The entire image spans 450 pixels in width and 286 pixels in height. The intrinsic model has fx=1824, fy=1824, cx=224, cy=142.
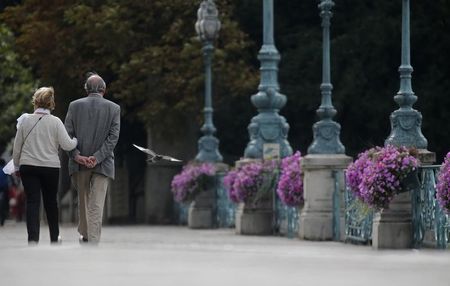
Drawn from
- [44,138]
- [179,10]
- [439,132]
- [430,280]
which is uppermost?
[179,10]

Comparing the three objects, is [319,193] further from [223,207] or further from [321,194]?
[223,207]

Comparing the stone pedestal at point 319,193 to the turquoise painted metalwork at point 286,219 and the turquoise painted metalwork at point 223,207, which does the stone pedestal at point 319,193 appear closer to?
the turquoise painted metalwork at point 286,219

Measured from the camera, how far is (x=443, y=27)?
4319 centimetres

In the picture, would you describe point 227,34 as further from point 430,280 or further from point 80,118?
point 430,280

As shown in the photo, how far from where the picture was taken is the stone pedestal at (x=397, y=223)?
21.0 meters

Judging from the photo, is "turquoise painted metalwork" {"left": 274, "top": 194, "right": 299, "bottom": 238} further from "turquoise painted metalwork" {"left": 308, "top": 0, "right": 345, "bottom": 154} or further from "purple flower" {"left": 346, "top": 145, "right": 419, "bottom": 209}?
"purple flower" {"left": 346, "top": 145, "right": 419, "bottom": 209}

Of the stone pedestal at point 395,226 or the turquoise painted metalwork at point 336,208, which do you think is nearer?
the stone pedestal at point 395,226

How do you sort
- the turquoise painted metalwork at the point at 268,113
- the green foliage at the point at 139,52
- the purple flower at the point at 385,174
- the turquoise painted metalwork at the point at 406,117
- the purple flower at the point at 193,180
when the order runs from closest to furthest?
the purple flower at the point at 385,174
the turquoise painted metalwork at the point at 406,117
the turquoise painted metalwork at the point at 268,113
the purple flower at the point at 193,180
the green foliage at the point at 139,52

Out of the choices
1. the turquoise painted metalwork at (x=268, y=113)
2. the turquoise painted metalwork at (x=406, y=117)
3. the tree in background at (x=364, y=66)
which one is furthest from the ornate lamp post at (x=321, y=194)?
the tree in background at (x=364, y=66)

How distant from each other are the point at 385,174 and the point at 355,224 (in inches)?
105

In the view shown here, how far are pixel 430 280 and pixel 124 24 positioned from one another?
102 ft

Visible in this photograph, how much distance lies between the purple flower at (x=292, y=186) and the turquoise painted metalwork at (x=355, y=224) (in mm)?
1764

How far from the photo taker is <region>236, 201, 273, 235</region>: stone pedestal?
93.7 feet

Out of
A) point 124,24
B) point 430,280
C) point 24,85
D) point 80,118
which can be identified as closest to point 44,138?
point 80,118
